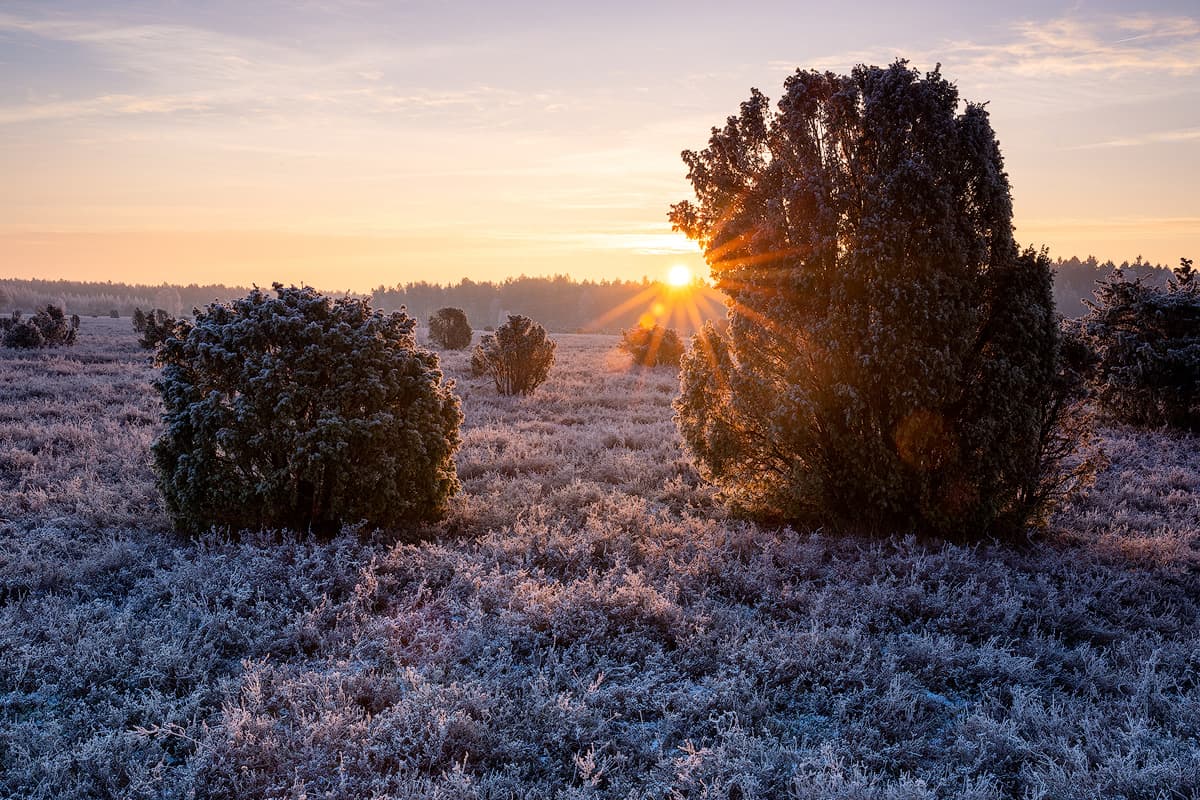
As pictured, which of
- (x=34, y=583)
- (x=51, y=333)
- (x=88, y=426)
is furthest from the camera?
(x=51, y=333)

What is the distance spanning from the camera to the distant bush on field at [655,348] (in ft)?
103

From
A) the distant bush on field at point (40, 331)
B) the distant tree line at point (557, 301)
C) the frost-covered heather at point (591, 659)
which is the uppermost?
the distant tree line at point (557, 301)

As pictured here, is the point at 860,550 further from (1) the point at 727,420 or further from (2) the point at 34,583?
(2) the point at 34,583

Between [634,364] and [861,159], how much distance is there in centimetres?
2476

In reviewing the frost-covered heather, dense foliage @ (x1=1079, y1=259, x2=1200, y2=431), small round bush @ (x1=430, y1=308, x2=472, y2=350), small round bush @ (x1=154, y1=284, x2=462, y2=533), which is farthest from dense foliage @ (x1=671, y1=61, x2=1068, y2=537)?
small round bush @ (x1=430, y1=308, x2=472, y2=350)

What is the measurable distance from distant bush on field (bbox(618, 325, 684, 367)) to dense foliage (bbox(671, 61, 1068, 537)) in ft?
77.0

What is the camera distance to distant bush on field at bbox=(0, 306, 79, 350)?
2841 centimetres

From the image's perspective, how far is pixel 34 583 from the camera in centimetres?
614

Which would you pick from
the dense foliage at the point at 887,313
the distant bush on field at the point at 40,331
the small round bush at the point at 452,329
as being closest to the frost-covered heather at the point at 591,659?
the dense foliage at the point at 887,313

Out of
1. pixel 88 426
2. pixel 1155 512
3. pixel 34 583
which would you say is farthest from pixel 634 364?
pixel 34 583

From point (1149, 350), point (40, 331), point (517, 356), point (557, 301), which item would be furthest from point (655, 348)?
point (557, 301)

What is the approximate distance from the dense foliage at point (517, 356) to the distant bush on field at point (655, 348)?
433 inches

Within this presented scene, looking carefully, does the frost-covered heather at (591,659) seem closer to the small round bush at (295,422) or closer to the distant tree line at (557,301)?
the small round bush at (295,422)

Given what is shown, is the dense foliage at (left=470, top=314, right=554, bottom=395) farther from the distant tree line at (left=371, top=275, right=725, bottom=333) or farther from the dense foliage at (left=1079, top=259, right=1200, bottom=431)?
the distant tree line at (left=371, top=275, right=725, bottom=333)
